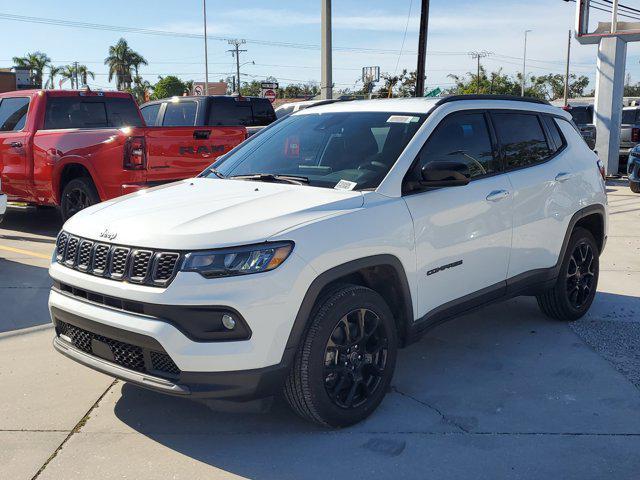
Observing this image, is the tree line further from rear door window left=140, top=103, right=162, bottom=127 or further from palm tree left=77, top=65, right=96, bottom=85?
rear door window left=140, top=103, right=162, bottom=127

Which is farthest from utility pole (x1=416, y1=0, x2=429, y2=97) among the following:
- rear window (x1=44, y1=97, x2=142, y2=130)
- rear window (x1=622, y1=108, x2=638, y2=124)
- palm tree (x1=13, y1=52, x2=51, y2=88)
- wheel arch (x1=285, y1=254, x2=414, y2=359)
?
palm tree (x1=13, y1=52, x2=51, y2=88)

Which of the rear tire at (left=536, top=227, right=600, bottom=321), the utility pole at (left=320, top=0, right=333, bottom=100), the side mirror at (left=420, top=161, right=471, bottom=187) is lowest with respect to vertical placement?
the rear tire at (left=536, top=227, right=600, bottom=321)

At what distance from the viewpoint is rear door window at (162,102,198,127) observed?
11914 millimetres

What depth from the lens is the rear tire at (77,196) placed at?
27.9 feet

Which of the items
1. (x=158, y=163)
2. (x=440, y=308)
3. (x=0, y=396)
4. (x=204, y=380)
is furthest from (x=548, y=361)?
(x=158, y=163)

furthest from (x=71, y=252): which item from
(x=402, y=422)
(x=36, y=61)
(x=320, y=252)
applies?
(x=36, y=61)

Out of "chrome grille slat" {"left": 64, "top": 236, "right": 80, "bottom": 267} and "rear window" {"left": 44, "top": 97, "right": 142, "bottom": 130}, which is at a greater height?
"rear window" {"left": 44, "top": 97, "right": 142, "bottom": 130}

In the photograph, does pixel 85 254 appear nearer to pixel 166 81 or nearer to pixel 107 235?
pixel 107 235

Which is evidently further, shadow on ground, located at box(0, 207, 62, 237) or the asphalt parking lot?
shadow on ground, located at box(0, 207, 62, 237)

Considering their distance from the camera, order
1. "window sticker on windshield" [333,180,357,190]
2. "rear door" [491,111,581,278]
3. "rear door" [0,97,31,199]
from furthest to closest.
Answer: "rear door" [0,97,31,199] → "rear door" [491,111,581,278] → "window sticker on windshield" [333,180,357,190]

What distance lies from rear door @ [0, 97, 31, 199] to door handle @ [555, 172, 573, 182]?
718 cm

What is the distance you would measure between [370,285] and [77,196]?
6.02 m

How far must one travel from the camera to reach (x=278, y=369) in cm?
327

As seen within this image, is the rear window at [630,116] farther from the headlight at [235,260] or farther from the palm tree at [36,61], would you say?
the palm tree at [36,61]
